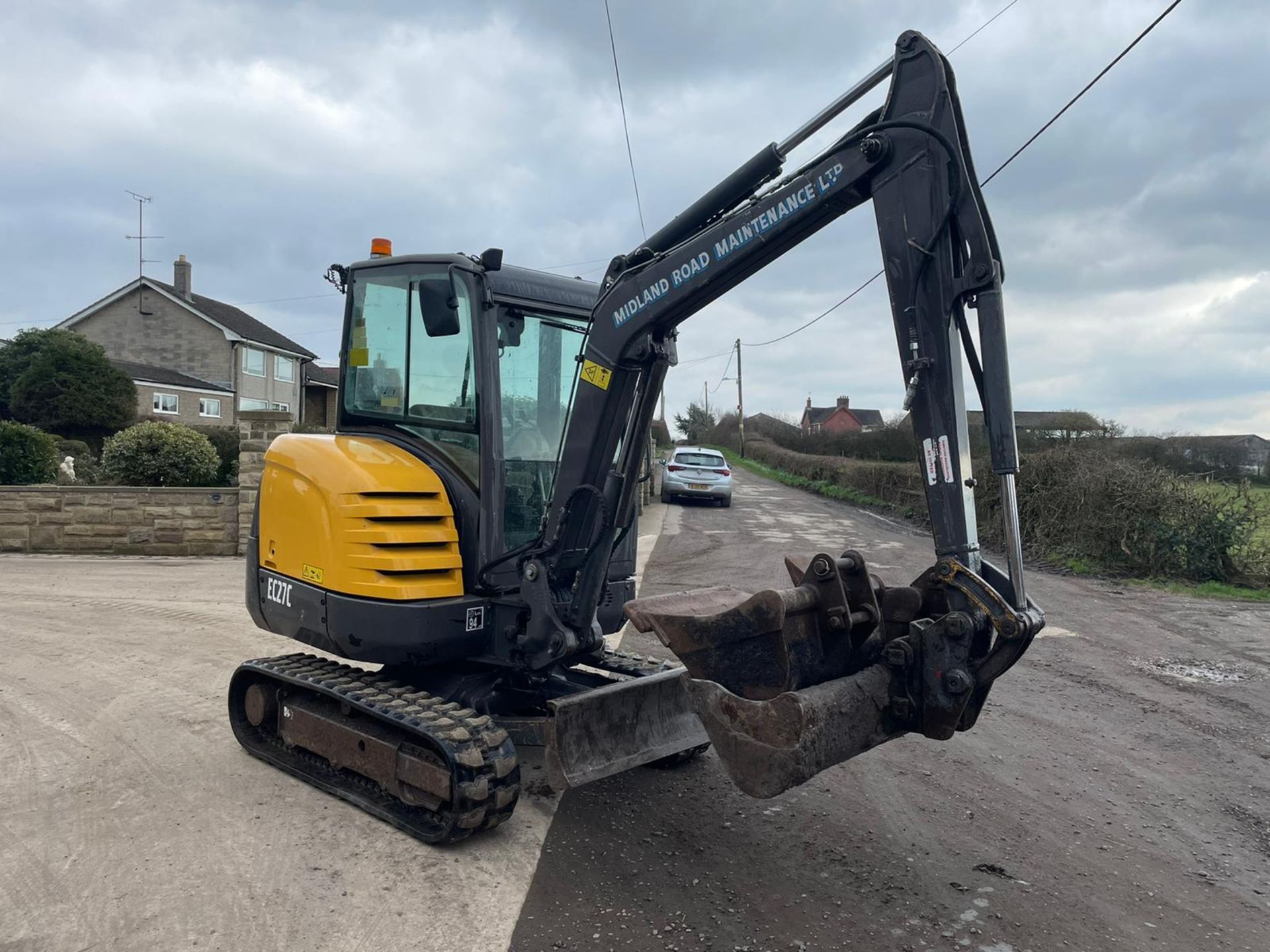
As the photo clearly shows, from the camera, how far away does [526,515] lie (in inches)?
181

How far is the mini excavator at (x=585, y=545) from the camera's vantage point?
135 inches

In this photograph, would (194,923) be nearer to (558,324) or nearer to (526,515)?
(526,515)

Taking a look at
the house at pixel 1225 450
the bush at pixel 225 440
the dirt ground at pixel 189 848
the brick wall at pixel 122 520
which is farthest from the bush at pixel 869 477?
the bush at pixel 225 440

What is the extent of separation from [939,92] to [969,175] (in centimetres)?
33

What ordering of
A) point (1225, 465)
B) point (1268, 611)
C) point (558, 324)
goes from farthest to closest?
point (1225, 465), point (1268, 611), point (558, 324)

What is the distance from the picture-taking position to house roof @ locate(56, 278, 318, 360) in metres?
40.8

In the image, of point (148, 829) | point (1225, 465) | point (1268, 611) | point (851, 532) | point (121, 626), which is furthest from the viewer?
point (851, 532)

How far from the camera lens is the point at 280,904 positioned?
3465mm

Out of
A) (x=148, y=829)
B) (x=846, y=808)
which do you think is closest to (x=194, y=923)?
(x=148, y=829)

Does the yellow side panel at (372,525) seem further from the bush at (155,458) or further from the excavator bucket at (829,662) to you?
the bush at (155,458)

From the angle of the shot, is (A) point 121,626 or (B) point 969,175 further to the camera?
(A) point 121,626

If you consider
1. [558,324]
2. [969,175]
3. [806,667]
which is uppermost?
[969,175]

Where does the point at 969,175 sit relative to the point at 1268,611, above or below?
above

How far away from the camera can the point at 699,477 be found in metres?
22.7
